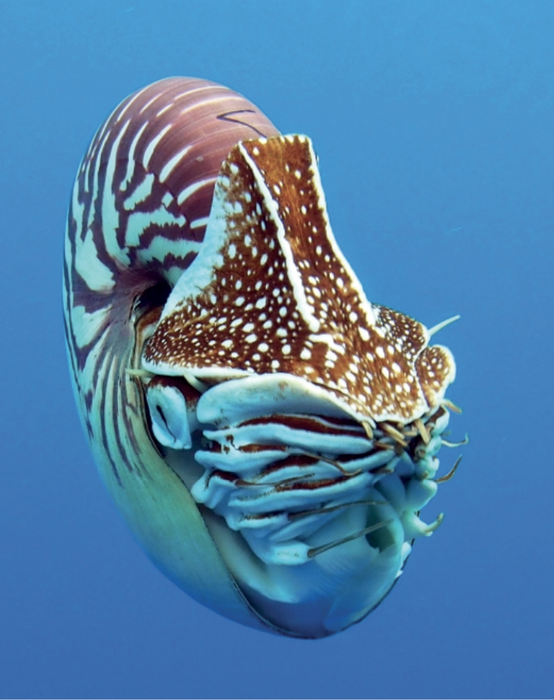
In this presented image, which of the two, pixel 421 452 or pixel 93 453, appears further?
pixel 93 453

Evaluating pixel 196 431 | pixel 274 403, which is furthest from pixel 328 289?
pixel 196 431

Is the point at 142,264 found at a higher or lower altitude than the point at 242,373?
higher

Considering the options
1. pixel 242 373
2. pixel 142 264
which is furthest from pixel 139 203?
pixel 242 373

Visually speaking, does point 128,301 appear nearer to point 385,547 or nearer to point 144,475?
point 144,475

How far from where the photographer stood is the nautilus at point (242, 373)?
1312 mm

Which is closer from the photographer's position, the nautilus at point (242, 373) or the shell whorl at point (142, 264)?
the nautilus at point (242, 373)

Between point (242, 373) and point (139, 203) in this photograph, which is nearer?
point (242, 373)

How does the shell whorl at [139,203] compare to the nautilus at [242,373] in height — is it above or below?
above

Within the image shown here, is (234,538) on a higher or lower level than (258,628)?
higher

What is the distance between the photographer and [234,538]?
62.1 inches

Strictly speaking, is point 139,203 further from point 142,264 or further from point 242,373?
point 242,373

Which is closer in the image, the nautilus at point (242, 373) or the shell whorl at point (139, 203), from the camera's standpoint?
the nautilus at point (242, 373)

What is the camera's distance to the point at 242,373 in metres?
1.32

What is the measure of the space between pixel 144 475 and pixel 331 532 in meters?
0.44
